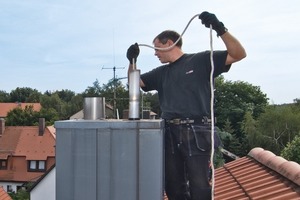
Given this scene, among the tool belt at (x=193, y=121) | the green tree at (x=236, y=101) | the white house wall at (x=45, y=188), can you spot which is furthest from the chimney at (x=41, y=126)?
the tool belt at (x=193, y=121)

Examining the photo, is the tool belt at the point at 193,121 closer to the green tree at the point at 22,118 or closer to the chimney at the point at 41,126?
the chimney at the point at 41,126

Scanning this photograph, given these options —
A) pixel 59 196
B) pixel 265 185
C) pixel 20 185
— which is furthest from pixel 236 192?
pixel 20 185

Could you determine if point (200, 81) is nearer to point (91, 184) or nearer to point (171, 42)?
point (171, 42)

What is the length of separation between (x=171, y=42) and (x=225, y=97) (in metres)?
44.7

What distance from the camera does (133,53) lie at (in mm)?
2469

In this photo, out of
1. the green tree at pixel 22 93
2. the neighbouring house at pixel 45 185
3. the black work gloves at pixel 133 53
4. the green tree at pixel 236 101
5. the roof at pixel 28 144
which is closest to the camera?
the black work gloves at pixel 133 53

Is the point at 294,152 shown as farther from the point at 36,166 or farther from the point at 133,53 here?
the point at 36,166

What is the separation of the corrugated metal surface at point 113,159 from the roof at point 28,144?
96.8ft

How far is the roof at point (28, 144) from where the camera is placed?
3120 centimetres

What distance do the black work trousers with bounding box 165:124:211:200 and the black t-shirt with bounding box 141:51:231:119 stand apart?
9 centimetres

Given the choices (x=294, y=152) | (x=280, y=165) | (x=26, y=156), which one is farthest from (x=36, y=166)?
(x=280, y=165)

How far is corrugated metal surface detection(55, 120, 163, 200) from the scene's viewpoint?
2025mm

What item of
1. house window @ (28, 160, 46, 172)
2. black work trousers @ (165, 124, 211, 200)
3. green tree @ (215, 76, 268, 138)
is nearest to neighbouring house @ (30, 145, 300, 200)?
black work trousers @ (165, 124, 211, 200)

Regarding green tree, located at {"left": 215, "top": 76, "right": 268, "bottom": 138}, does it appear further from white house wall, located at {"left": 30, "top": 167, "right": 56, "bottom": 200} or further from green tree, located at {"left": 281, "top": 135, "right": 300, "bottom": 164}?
white house wall, located at {"left": 30, "top": 167, "right": 56, "bottom": 200}
